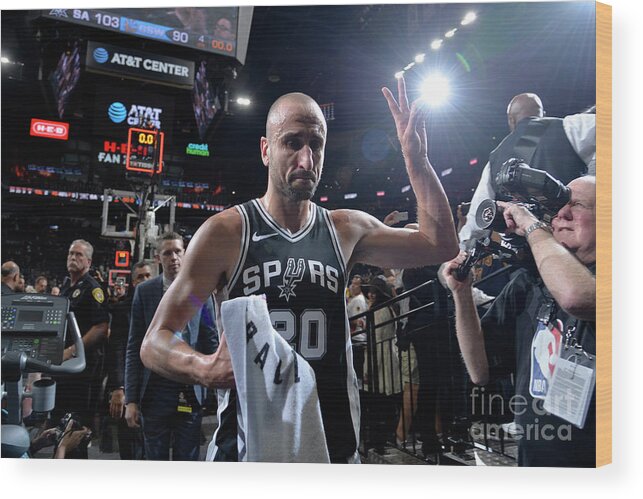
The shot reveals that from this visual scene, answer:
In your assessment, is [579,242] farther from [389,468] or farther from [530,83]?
[389,468]

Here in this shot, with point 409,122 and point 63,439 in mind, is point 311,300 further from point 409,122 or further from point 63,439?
point 63,439

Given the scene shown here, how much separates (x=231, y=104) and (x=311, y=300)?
1.07 metres

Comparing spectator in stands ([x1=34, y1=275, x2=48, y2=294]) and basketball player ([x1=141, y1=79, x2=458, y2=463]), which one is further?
spectator in stands ([x1=34, y1=275, x2=48, y2=294])

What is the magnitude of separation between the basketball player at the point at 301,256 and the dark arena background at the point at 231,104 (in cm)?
7

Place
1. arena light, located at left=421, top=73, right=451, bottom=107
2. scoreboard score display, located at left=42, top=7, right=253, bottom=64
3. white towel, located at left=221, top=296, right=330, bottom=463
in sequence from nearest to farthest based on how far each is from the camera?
white towel, located at left=221, top=296, right=330, bottom=463, arena light, located at left=421, top=73, right=451, bottom=107, scoreboard score display, located at left=42, top=7, right=253, bottom=64

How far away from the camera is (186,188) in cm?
256

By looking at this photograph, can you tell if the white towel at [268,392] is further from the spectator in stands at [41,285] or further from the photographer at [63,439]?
the spectator in stands at [41,285]

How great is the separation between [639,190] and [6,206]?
313 cm

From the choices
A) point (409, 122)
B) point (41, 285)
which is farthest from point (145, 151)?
point (409, 122)

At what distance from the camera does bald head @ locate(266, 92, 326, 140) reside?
2531 mm

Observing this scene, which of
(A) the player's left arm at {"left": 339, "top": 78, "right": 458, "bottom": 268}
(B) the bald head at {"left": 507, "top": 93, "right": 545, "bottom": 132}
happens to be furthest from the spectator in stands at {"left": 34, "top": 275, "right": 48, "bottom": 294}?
(B) the bald head at {"left": 507, "top": 93, "right": 545, "bottom": 132}

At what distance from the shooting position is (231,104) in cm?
264

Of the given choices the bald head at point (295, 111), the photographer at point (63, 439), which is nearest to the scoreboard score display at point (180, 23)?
the bald head at point (295, 111)

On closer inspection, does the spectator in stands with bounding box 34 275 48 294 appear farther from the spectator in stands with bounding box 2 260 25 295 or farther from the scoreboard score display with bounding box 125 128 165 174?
the scoreboard score display with bounding box 125 128 165 174
